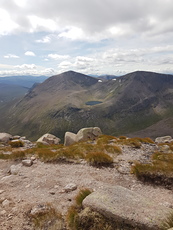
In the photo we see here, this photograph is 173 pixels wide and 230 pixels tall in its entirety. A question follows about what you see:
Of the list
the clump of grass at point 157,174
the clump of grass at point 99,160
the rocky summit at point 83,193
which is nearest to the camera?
the rocky summit at point 83,193

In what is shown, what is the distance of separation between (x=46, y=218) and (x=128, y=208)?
3.85 m

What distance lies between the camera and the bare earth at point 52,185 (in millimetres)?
7094

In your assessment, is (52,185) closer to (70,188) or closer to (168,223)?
(70,188)

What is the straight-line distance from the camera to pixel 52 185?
9.97m

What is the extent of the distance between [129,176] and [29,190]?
778cm

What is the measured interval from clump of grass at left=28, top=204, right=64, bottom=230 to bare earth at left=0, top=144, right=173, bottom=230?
0.30m

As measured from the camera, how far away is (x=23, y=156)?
15.9 metres

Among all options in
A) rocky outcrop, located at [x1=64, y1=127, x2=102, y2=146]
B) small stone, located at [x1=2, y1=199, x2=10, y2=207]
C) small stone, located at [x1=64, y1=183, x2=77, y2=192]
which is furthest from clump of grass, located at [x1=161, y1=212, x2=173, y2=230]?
rocky outcrop, located at [x1=64, y1=127, x2=102, y2=146]

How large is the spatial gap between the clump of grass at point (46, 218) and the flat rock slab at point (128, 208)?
1380 millimetres

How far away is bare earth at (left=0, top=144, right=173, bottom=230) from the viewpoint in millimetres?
7094

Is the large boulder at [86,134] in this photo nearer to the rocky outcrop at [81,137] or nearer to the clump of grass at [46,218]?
the rocky outcrop at [81,137]

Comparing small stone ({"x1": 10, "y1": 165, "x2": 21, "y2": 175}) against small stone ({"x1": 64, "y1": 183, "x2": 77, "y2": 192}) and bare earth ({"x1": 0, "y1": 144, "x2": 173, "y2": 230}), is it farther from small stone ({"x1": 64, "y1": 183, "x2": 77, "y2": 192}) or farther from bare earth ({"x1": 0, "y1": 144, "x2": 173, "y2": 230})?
small stone ({"x1": 64, "y1": 183, "x2": 77, "y2": 192})

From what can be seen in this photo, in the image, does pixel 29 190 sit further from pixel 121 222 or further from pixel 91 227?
pixel 121 222

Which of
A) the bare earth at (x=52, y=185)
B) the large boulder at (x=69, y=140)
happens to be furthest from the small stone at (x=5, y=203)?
the large boulder at (x=69, y=140)
